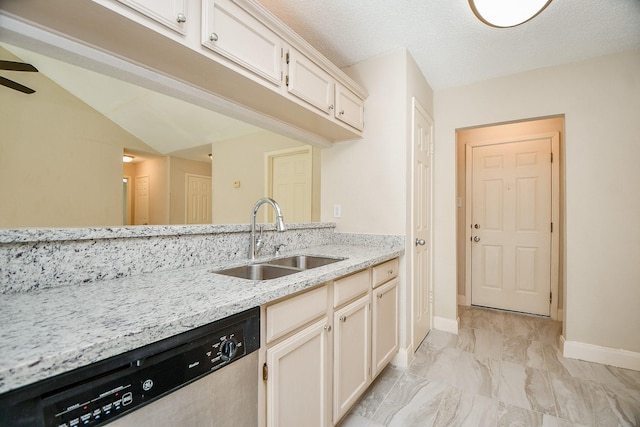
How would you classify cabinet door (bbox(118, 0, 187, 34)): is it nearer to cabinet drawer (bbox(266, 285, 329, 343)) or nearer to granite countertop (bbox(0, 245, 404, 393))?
granite countertop (bbox(0, 245, 404, 393))

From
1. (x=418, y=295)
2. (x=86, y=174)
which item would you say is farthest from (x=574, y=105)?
(x=86, y=174)

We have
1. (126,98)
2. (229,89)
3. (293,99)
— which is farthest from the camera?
(293,99)

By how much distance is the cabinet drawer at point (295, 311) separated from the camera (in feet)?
3.19

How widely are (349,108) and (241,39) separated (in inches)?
39.3

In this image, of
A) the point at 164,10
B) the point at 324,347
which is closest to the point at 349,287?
the point at 324,347

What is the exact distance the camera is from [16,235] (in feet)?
2.83

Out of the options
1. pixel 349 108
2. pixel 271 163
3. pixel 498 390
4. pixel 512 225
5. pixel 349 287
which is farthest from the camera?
pixel 512 225

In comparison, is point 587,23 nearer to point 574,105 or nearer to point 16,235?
point 574,105

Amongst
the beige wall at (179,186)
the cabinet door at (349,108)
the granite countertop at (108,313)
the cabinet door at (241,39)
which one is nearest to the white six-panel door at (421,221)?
the cabinet door at (349,108)

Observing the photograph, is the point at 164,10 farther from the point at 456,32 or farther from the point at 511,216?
the point at 511,216

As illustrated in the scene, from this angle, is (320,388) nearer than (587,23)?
Yes

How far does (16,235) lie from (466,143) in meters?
3.85

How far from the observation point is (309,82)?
1662 millimetres

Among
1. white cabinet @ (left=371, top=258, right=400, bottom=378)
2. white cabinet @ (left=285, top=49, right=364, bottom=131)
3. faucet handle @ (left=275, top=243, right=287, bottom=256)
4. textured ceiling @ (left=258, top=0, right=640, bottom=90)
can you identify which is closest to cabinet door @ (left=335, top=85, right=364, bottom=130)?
white cabinet @ (left=285, top=49, right=364, bottom=131)
